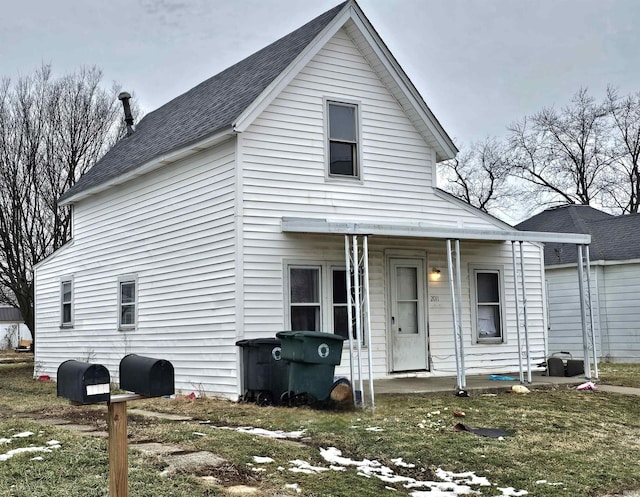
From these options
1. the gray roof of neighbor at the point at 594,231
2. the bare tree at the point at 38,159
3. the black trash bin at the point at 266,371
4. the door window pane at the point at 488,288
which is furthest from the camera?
the bare tree at the point at 38,159

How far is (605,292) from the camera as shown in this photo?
21688 mm

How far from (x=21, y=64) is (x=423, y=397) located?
21.0 m

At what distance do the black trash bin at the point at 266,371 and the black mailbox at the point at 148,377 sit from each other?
6.65 m

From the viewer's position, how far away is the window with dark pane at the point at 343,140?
13438mm

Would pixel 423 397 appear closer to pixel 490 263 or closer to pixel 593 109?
pixel 490 263

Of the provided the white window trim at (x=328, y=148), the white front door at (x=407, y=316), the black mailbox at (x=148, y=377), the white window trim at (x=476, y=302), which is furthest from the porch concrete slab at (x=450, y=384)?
the black mailbox at (x=148, y=377)

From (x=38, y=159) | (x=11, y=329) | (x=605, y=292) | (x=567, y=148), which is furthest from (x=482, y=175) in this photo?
(x=11, y=329)

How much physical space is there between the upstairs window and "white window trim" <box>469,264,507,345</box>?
335cm

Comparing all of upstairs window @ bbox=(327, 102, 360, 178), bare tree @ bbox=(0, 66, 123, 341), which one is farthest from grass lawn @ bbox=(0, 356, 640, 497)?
bare tree @ bbox=(0, 66, 123, 341)

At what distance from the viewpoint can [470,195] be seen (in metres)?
42.5

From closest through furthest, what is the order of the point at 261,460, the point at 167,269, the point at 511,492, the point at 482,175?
1. the point at 511,492
2. the point at 261,460
3. the point at 167,269
4. the point at 482,175

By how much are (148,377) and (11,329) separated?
173 feet

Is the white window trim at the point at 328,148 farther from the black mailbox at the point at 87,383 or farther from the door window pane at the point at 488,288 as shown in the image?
the black mailbox at the point at 87,383

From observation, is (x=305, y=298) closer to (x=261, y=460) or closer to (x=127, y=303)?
(x=127, y=303)
